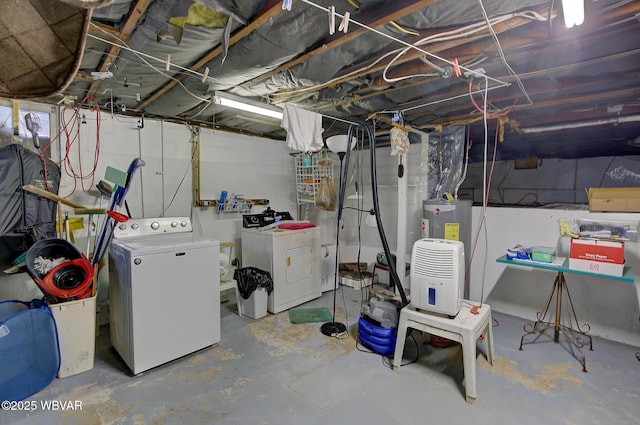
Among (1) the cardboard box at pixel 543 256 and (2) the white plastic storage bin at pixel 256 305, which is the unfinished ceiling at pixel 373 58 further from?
(2) the white plastic storage bin at pixel 256 305

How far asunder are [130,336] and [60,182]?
5.99 feet

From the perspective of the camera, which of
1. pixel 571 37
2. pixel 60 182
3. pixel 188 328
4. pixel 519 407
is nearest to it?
pixel 571 37

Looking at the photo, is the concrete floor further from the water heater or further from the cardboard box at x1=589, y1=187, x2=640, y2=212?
the cardboard box at x1=589, y1=187, x2=640, y2=212

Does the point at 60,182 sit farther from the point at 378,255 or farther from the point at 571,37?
the point at 571,37

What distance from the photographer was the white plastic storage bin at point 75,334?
2340mm

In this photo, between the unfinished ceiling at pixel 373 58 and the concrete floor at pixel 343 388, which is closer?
the unfinished ceiling at pixel 373 58

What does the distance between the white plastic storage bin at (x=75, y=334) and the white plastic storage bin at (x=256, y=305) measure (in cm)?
144

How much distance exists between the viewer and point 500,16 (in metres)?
1.62

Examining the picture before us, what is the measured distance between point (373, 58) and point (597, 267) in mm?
2409

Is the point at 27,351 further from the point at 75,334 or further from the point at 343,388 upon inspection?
the point at 343,388

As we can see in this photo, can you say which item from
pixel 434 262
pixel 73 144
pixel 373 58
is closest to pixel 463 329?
pixel 434 262

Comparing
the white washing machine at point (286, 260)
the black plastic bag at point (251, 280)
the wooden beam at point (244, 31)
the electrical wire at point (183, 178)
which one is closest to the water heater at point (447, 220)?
the white washing machine at point (286, 260)

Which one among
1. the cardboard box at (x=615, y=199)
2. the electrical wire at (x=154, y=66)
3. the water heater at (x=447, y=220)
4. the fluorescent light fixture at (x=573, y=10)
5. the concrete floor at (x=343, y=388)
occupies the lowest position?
the concrete floor at (x=343, y=388)

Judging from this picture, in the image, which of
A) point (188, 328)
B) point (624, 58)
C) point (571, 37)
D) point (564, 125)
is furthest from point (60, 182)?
point (564, 125)
